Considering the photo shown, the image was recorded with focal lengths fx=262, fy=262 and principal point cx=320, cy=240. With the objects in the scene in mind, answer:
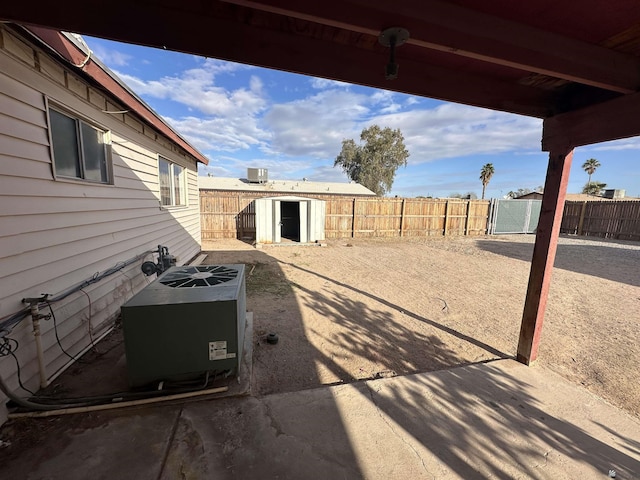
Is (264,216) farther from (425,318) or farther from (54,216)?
(54,216)

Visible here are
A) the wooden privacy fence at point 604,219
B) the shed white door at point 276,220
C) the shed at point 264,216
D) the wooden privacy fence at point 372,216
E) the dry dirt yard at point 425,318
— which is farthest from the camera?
the wooden privacy fence at point 604,219

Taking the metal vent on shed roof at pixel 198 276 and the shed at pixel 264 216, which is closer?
the metal vent on shed roof at pixel 198 276

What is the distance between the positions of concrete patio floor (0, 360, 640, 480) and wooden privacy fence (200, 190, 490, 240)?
433 inches

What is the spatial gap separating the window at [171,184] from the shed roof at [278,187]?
9479 millimetres

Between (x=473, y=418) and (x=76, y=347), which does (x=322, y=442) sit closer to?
(x=473, y=418)

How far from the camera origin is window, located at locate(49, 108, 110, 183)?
8.54 feet

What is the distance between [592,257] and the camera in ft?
30.4

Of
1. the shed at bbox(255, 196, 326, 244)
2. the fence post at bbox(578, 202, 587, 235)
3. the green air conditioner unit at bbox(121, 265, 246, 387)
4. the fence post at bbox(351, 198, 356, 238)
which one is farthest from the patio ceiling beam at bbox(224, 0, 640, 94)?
the fence post at bbox(578, 202, 587, 235)

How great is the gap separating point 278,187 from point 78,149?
15703mm

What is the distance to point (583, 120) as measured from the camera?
93.3 inches

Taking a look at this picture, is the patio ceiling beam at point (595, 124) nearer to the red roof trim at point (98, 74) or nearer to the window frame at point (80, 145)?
the red roof trim at point (98, 74)

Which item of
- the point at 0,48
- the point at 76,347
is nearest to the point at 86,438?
the point at 76,347

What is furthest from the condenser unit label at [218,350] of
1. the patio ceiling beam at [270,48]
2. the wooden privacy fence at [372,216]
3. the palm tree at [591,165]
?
the palm tree at [591,165]

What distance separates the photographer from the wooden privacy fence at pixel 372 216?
40.3 ft
